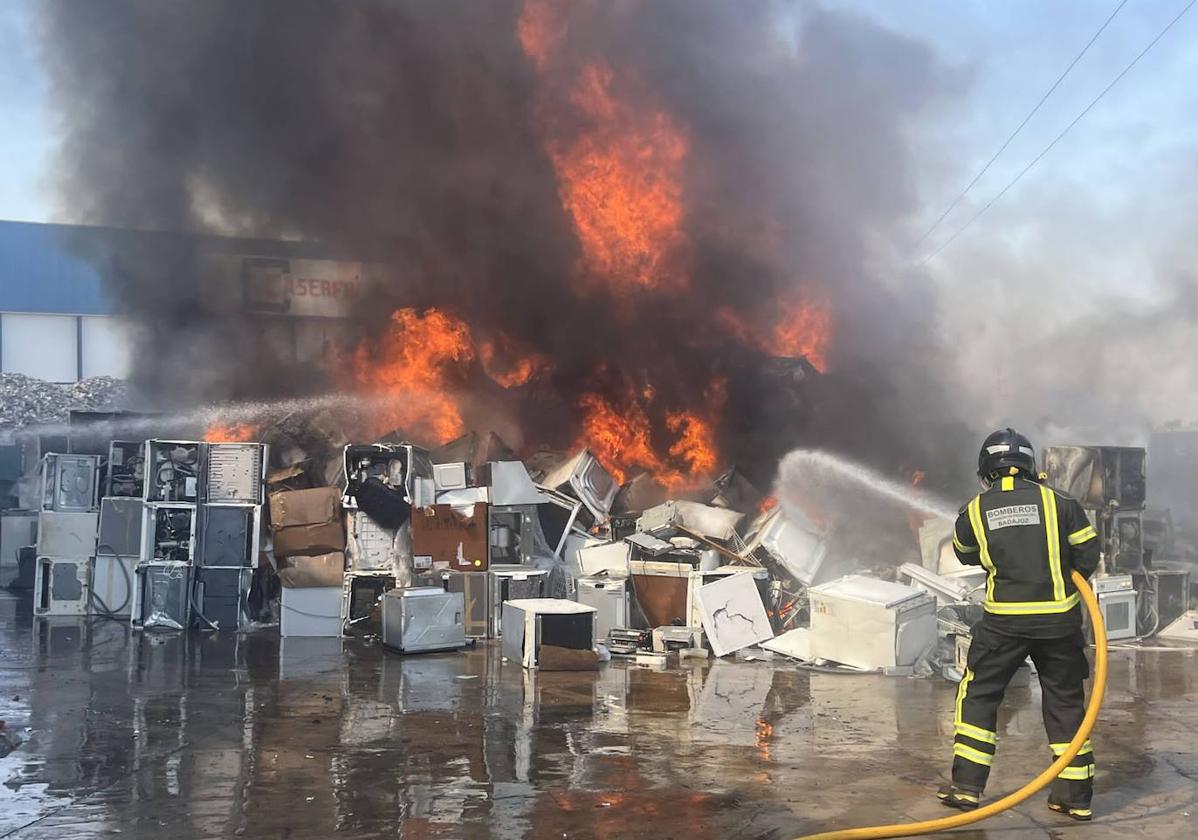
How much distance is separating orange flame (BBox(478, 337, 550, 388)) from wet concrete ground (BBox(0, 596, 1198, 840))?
34.0 feet

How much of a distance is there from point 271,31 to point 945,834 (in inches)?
805

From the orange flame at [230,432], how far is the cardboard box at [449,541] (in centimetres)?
524

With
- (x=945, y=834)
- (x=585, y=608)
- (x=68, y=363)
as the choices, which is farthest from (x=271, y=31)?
(x=68, y=363)

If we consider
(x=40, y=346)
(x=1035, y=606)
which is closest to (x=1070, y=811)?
(x=1035, y=606)

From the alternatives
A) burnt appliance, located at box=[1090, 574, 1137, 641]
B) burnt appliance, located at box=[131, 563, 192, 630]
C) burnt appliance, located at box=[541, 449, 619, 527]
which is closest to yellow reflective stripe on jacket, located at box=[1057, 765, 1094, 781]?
burnt appliance, located at box=[1090, 574, 1137, 641]

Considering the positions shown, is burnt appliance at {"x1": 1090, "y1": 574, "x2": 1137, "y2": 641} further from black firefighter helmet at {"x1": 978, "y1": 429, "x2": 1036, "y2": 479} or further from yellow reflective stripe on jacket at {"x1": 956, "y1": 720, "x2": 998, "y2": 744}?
yellow reflective stripe on jacket at {"x1": 956, "y1": 720, "x2": 998, "y2": 744}

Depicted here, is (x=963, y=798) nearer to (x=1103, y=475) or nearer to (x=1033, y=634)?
(x=1033, y=634)

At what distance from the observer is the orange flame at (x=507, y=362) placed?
A: 21.4 meters

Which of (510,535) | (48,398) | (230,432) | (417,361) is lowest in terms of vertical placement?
(510,535)

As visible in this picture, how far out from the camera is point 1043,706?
5797 mm

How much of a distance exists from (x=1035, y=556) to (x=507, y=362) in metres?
16.6

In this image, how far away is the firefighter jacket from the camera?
5703mm

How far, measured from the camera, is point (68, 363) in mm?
41656

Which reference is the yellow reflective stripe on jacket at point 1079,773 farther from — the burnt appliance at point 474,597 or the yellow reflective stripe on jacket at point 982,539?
the burnt appliance at point 474,597
